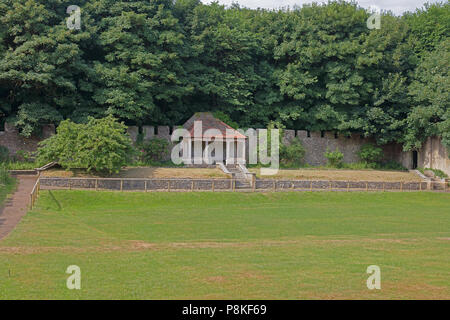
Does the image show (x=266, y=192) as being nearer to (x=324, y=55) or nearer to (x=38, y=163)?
(x=38, y=163)

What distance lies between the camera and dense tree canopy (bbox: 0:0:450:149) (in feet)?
112

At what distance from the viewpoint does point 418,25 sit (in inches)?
1807

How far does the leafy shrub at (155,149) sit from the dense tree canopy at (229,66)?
6.87ft

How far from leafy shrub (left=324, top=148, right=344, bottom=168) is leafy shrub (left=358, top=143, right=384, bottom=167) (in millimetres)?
2404

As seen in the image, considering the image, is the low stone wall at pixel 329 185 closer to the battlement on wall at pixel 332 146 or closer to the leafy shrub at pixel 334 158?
the leafy shrub at pixel 334 158

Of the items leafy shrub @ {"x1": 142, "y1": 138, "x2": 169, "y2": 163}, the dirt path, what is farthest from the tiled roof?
the dirt path

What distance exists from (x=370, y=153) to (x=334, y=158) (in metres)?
3.67

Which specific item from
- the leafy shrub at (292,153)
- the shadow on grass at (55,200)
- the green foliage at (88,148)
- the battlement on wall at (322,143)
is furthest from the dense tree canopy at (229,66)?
the shadow on grass at (55,200)

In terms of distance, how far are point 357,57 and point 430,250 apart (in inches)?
1156

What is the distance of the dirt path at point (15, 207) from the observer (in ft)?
60.1

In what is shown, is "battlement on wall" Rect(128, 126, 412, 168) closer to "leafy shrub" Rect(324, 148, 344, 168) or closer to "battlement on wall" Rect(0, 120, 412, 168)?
"battlement on wall" Rect(0, 120, 412, 168)

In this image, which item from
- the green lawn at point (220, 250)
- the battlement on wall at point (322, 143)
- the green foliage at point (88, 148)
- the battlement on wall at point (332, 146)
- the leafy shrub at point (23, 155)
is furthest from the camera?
the battlement on wall at point (332, 146)

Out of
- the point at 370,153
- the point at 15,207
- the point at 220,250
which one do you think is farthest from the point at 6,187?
the point at 370,153
